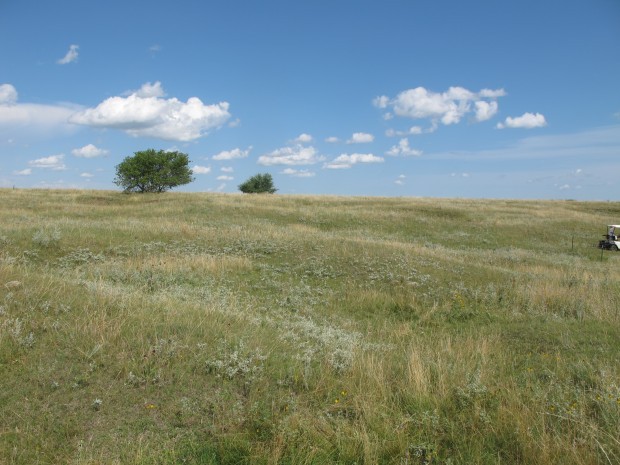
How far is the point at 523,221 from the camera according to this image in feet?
127

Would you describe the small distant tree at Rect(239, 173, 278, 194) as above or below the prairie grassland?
above

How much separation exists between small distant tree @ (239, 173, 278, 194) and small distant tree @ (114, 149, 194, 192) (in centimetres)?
3185

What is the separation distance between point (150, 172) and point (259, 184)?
122 ft

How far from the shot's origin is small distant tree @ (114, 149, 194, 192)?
2062 inches

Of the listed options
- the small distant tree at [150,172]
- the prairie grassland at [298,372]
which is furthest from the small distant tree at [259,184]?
the prairie grassland at [298,372]

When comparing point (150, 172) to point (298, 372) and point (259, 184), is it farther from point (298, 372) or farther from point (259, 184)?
point (298, 372)

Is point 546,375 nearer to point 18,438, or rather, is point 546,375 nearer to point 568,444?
point 568,444

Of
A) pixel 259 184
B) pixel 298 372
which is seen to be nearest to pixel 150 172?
pixel 259 184

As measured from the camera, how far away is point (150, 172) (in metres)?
53.2

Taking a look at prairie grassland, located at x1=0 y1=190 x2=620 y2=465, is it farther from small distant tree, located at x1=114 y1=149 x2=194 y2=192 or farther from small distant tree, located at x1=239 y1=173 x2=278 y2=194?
small distant tree, located at x1=239 y1=173 x2=278 y2=194

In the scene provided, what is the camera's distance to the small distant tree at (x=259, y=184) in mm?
89125

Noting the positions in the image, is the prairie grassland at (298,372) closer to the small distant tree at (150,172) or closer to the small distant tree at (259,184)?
the small distant tree at (150,172)

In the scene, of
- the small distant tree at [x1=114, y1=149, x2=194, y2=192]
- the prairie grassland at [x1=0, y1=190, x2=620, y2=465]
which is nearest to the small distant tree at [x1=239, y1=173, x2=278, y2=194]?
the small distant tree at [x1=114, y1=149, x2=194, y2=192]

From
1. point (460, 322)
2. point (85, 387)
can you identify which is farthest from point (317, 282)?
point (85, 387)
